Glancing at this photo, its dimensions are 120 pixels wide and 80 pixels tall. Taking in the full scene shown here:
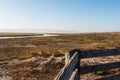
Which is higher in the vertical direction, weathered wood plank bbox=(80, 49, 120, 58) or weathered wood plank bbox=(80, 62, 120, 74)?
weathered wood plank bbox=(80, 49, 120, 58)

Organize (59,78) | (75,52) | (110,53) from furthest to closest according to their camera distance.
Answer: (110,53) → (75,52) → (59,78)

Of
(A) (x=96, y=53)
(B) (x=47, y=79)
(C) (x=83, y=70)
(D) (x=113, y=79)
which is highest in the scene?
(A) (x=96, y=53)

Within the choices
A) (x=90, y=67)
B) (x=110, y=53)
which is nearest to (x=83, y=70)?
(x=90, y=67)

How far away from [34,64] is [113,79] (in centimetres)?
1190

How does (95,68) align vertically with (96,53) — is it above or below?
below

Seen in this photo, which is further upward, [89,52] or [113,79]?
[89,52]

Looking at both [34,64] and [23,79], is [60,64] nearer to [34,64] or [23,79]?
[34,64]

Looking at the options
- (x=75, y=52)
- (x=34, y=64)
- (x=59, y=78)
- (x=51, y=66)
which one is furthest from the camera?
(x=34, y=64)

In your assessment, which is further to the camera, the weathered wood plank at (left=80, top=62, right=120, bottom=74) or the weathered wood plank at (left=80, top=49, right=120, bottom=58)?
the weathered wood plank at (left=80, top=49, right=120, bottom=58)

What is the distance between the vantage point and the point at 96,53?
7.09m

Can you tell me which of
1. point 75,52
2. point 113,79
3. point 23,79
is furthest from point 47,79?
point 75,52

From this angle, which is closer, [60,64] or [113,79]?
[113,79]

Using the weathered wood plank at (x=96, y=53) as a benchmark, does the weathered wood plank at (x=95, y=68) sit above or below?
below

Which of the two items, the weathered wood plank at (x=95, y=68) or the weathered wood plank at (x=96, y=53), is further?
the weathered wood plank at (x=96, y=53)
